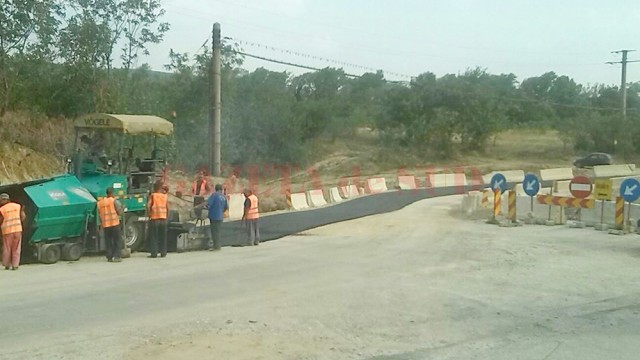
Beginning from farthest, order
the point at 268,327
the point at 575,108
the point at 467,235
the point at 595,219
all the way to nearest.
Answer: the point at 575,108, the point at 595,219, the point at 467,235, the point at 268,327

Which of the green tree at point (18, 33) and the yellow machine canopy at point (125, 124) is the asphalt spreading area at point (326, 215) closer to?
the yellow machine canopy at point (125, 124)

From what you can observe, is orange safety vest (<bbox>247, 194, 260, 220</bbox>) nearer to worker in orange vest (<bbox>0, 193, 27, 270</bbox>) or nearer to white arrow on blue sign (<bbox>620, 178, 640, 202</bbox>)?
worker in orange vest (<bbox>0, 193, 27, 270</bbox>)

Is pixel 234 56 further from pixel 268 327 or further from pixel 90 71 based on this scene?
pixel 268 327

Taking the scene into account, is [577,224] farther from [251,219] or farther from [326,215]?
[251,219]

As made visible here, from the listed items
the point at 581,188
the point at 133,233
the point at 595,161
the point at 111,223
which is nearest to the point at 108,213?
the point at 111,223

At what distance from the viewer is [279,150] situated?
54375 mm

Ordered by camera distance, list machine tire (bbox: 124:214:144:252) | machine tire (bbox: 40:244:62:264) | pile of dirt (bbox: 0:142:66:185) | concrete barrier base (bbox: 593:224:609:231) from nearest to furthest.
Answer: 1. machine tire (bbox: 40:244:62:264)
2. machine tire (bbox: 124:214:144:252)
3. concrete barrier base (bbox: 593:224:609:231)
4. pile of dirt (bbox: 0:142:66:185)

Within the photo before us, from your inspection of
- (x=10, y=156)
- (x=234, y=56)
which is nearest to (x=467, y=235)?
(x=10, y=156)

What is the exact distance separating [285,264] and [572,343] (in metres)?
7.49

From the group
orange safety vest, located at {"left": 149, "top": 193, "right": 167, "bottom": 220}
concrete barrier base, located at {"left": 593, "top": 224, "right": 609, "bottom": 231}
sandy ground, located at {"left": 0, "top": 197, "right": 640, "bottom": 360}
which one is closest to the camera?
sandy ground, located at {"left": 0, "top": 197, "right": 640, "bottom": 360}

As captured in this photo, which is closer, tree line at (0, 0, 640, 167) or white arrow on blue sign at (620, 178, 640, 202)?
white arrow on blue sign at (620, 178, 640, 202)

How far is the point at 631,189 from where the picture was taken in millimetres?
21312

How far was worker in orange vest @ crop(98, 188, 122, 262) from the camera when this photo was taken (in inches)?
619

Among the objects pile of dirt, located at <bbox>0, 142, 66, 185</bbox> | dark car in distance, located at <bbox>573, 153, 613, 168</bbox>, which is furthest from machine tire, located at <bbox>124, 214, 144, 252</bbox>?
dark car in distance, located at <bbox>573, 153, 613, 168</bbox>
